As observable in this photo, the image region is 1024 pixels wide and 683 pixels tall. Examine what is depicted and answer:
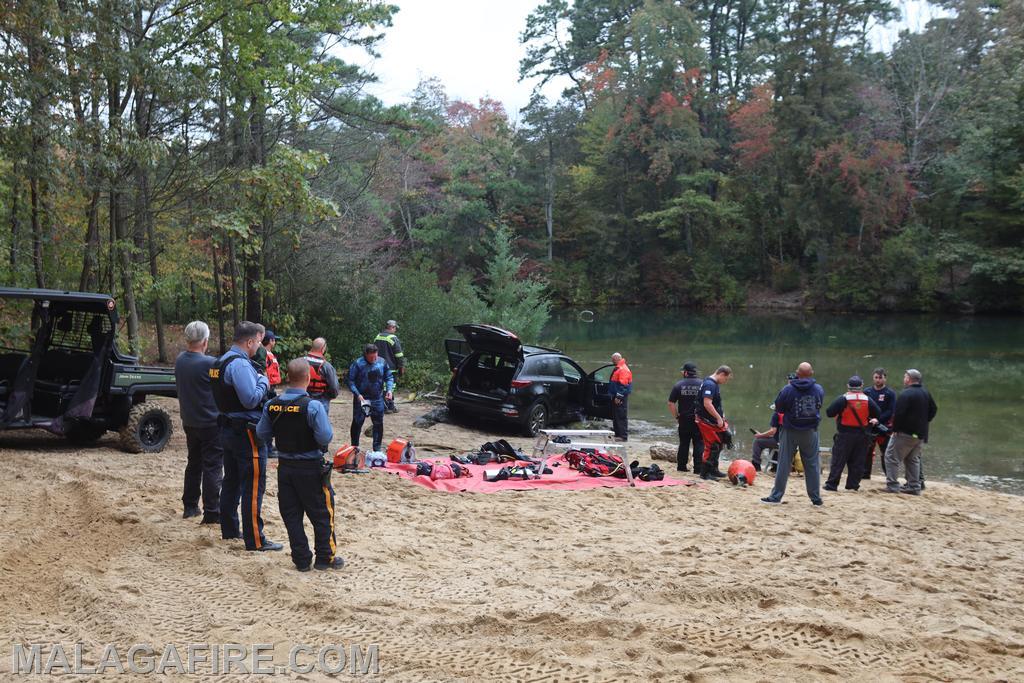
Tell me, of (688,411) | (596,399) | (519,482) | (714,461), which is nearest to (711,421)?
(688,411)

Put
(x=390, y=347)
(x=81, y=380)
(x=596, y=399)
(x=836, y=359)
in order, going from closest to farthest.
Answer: (x=81, y=380)
(x=390, y=347)
(x=596, y=399)
(x=836, y=359)

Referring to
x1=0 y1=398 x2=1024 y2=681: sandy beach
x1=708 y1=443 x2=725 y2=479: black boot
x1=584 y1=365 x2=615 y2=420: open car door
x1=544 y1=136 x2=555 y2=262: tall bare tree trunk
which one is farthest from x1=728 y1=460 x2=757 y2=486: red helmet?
x1=544 y1=136 x2=555 y2=262: tall bare tree trunk

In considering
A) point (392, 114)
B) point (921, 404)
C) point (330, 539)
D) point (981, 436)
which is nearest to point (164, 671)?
point (330, 539)

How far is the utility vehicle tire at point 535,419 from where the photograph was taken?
46.3 ft

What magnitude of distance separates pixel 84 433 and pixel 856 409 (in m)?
9.64

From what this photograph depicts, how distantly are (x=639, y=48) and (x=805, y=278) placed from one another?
1741 centimetres

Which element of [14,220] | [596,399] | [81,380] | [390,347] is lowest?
[596,399]

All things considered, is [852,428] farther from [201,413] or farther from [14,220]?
[14,220]

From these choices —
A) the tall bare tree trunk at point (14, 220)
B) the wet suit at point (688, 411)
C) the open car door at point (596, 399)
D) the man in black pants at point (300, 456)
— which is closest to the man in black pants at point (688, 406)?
the wet suit at point (688, 411)

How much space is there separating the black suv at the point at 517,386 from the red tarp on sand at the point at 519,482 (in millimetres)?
3390

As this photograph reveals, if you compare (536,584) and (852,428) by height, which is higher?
(852,428)

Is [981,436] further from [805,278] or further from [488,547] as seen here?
[805,278]

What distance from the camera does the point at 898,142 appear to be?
46.3 meters

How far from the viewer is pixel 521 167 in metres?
51.2
